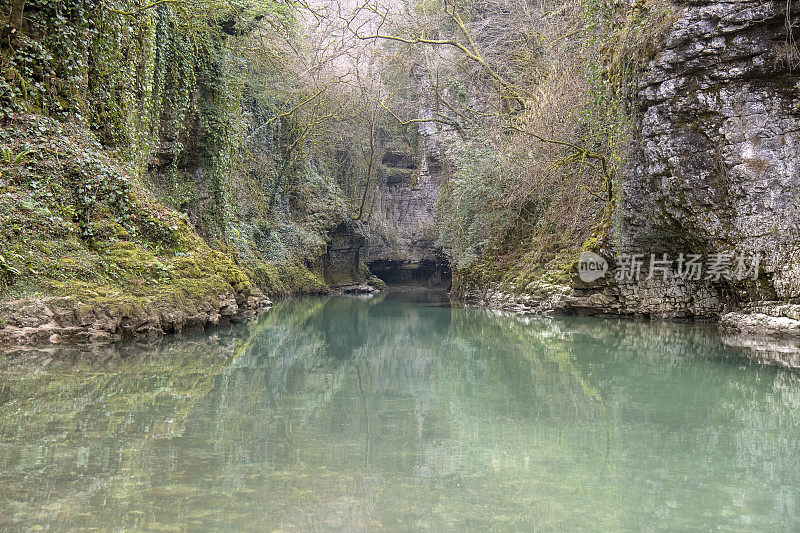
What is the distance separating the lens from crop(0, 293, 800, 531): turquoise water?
2.25m

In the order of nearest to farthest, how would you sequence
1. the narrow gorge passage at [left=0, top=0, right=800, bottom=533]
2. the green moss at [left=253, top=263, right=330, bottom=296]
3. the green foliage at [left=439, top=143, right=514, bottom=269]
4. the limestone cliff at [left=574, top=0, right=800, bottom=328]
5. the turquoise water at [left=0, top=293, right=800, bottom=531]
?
the turquoise water at [left=0, top=293, right=800, bottom=531] → the narrow gorge passage at [left=0, top=0, right=800, bottom=533] → the limestone cliff at [left=574, top=0, right=800, bottom=328] → the green foliage at [left=439, top=143, right=514, bottom=269] → the green moss at [left=253, top=263, right=330, bottom=296]

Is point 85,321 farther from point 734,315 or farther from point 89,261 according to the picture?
point 734,315

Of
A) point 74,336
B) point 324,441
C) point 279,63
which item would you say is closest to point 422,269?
point 279,63

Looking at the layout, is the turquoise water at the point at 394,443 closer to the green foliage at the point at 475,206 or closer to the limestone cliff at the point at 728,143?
the limestone cliff at the point at 728,143

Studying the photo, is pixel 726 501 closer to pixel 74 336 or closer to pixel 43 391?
pixel 43 391

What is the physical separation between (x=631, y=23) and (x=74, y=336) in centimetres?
977

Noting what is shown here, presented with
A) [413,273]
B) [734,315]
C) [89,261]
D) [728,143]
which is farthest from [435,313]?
[413,273]

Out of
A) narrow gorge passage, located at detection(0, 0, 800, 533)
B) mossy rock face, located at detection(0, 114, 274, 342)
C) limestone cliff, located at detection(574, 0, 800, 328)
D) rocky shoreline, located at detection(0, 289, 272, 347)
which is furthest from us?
limestone cliff, located at detection(574, 0, 800, 328)

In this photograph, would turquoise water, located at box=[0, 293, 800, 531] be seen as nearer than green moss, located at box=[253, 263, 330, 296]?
Yes

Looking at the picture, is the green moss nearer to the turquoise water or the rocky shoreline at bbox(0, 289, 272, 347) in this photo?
the rocky shoreline at bbox(0, 289, 272, 347)

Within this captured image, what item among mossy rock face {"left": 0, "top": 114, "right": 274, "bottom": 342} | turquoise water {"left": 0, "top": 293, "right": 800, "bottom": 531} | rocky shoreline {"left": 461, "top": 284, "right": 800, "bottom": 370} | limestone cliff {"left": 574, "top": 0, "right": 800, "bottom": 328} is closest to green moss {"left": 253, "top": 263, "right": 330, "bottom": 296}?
rocky shoreline {"left": 461, "top": 284, "right": 800, "bottom": 370}

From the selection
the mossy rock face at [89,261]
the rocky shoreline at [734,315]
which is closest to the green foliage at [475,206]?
the rocky shoreline at [734,315]

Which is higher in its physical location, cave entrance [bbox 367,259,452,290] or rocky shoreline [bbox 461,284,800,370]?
rocky shoreline [bbox 461,284,800,370]

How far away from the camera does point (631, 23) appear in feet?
31.0
